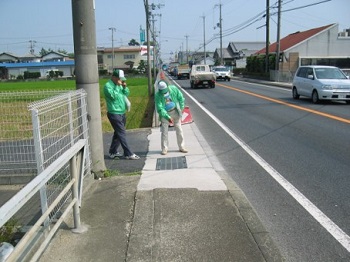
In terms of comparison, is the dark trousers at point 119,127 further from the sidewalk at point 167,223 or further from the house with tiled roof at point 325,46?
the house with tiled roof at point 325,46

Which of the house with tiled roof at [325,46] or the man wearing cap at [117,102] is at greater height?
the house with tiled roof at [325,46]

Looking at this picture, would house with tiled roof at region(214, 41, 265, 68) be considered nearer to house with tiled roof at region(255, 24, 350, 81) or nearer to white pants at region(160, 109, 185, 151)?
house with tiled roof at region(255, 24, 350, 81)

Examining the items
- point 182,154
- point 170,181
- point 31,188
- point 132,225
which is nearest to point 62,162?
point 31,188

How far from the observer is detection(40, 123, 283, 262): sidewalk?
368 centimetres

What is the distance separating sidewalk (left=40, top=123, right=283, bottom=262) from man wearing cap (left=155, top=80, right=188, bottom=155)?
62.1 inches

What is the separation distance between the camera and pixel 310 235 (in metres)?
4.25

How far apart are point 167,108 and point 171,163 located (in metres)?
1.36

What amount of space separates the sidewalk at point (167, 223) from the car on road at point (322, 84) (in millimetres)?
11995

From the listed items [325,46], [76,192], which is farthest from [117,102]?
[325,46]

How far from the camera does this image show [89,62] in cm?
600

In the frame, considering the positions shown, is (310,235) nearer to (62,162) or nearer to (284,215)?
(284,215)

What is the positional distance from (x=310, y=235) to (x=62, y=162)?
2678mm

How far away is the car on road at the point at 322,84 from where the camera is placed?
16.8 metres

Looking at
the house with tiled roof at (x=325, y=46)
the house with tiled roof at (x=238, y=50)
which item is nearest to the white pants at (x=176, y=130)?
the house with tiled roof at (x=325, y=46)
